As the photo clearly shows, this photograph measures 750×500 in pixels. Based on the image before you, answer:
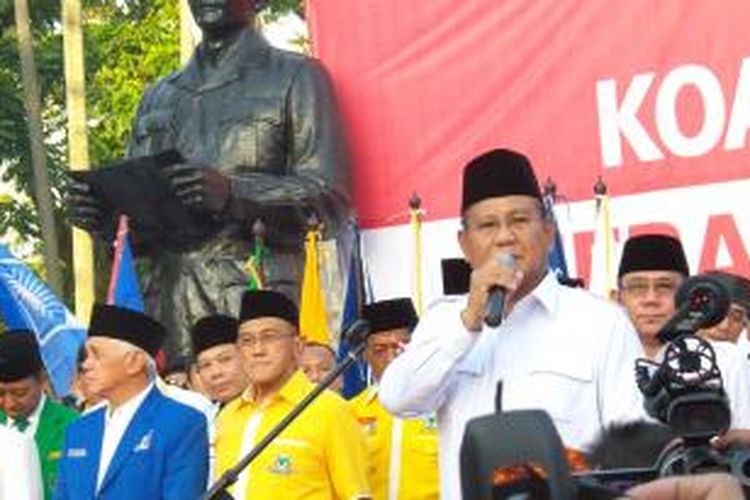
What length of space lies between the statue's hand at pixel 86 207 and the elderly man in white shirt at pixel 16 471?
3.96m

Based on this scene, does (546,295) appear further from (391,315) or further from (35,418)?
(35,418)

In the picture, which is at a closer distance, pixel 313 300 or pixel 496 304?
pixel 496 304

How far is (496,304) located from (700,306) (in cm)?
100

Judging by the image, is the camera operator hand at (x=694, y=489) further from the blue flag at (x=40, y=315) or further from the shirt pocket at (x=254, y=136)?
the shirt pocket at (x=254, y=136)

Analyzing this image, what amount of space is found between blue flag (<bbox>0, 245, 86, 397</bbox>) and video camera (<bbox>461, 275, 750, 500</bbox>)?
6.80 meters

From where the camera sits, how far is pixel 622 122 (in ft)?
35.6

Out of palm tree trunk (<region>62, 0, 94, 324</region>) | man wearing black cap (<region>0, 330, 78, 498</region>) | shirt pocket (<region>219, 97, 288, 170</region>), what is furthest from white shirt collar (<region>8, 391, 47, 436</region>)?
palm tree trunk (<region>62, 0, 94, 324</region>)

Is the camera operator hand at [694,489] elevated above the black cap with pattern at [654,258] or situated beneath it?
situated beneath

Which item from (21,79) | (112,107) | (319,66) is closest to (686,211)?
(319,66)

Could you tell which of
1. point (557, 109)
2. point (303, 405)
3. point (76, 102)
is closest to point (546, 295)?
point (303, 405)

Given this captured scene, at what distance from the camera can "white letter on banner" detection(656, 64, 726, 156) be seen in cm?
1059

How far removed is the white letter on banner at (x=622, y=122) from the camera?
35.3 feet

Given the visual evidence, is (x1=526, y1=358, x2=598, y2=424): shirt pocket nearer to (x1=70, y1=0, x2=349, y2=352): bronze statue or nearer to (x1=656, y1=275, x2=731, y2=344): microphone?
(x1=656, y1=275, x2=731, y2=344): microphone

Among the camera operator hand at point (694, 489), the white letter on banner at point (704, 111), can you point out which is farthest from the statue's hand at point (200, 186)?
the camera operator hand at point (694, 489)
